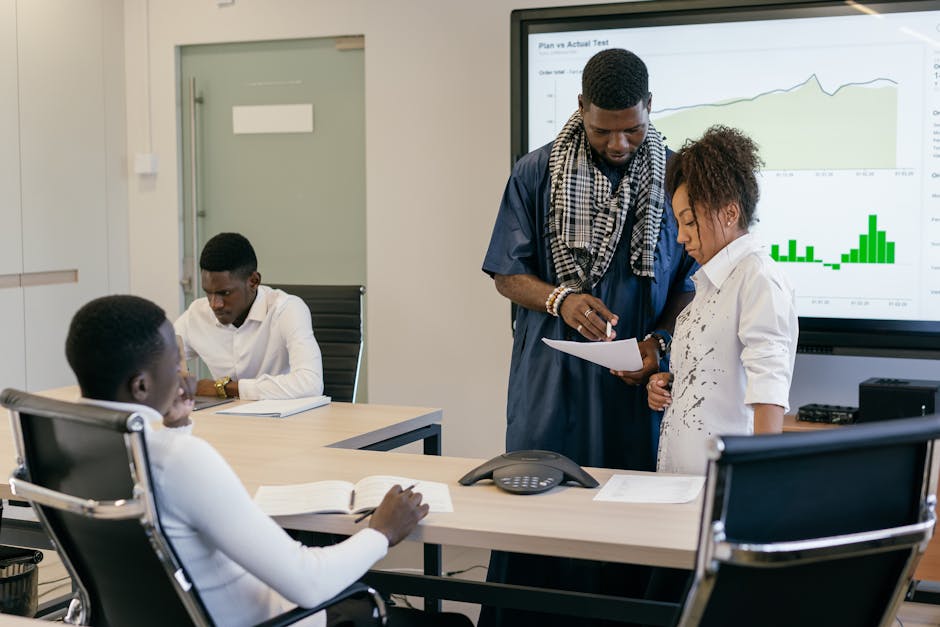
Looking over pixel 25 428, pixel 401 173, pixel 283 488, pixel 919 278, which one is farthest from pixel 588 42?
pixel 25 428

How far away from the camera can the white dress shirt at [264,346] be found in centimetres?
327

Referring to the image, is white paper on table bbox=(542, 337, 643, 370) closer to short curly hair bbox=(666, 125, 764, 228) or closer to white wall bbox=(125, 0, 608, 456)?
short curly hair bbox=(666, 125, 764, 228)

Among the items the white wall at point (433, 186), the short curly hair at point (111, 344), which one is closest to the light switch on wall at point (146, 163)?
the white wall at point (433, 186)

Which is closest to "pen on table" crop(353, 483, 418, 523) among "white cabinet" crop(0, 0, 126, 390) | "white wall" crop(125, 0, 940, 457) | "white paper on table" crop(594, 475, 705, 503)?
"white paper on table" crop(594, 475, 705, 503)

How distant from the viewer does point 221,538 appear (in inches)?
59.8

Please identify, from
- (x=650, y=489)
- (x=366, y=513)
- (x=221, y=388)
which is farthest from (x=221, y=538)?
(x=221, y=388)

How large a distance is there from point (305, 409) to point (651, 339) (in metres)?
1.08

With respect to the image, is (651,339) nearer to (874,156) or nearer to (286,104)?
(874,156)

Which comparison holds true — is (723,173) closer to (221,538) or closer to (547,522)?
(547,522)

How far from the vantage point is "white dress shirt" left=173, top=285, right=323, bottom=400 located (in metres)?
3.27

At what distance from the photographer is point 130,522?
1506mm

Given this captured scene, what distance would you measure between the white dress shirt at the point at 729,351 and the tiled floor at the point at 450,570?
1.62m

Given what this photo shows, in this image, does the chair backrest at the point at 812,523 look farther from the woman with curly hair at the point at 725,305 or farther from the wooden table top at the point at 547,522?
the woman with curly hair at the point at 725,305

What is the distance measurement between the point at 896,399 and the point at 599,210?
147 centimetres
